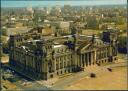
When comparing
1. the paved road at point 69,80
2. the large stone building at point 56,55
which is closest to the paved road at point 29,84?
the large stone building at point 56,55

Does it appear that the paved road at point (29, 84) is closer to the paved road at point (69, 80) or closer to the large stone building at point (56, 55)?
the large stone building at point (56, 55)

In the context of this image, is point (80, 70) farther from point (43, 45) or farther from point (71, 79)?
point (43, 45)

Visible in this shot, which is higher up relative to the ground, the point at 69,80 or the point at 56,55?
the point at 56,55

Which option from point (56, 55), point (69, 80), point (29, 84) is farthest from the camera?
point (56, 55)

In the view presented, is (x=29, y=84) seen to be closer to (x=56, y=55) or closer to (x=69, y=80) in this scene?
(x=69, y=80)

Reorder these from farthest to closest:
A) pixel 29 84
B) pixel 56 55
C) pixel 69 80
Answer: pixel 56 55
pixel 69 80
pixel 29 84

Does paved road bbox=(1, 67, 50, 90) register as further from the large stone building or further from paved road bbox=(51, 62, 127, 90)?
paved road bbox=(51, 62, 127, 90)

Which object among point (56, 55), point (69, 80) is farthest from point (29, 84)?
point (56, 55)

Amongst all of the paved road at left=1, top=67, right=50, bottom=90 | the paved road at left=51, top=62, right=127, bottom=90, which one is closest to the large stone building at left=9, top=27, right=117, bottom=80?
the paved road at left=1, top=67, right=50, bottom=90
